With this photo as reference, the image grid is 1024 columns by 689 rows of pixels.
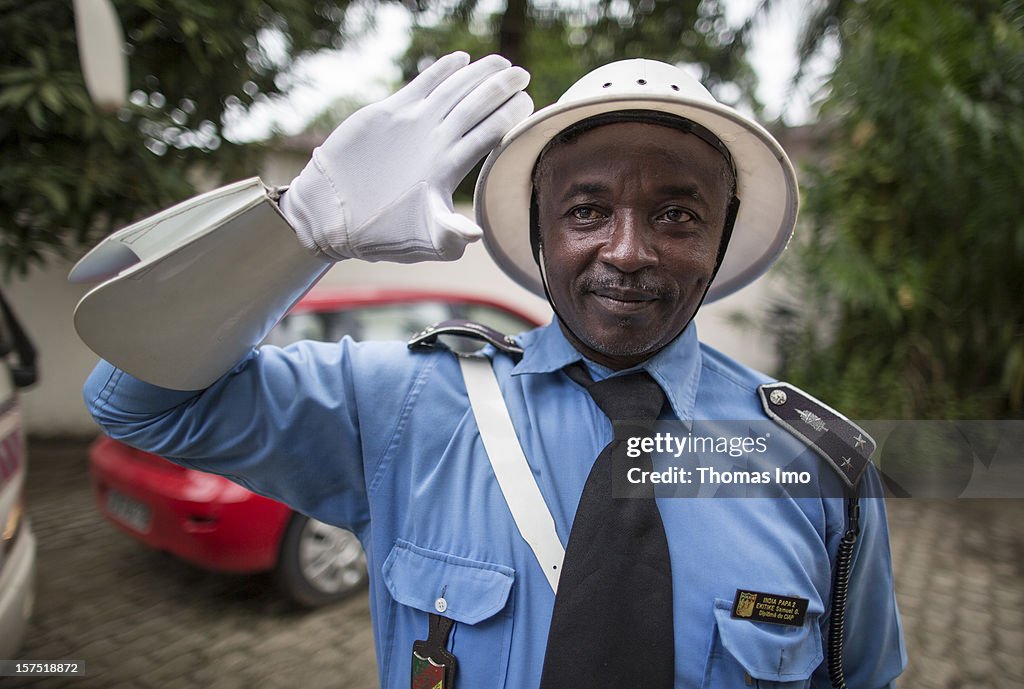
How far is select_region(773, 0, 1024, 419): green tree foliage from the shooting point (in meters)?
4.38

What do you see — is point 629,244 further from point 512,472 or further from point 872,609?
point 872,609

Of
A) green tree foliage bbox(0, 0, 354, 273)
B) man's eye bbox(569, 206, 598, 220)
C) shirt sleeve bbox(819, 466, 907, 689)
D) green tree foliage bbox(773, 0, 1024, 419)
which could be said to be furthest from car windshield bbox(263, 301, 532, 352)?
green tree foliage bbox(773, 0, 1024, 419)

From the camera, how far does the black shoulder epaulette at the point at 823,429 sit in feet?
4.18

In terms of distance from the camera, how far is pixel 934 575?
415 centimetres

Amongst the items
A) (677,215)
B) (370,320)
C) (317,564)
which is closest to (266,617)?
(317,564)

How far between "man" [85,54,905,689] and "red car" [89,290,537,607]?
5.64 feet

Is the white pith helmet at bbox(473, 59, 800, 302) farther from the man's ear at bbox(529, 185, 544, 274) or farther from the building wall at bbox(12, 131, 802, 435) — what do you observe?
the building wall at bbox(12, 131, 802, 435)

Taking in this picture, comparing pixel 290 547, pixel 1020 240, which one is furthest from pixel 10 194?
pixel 1020 240

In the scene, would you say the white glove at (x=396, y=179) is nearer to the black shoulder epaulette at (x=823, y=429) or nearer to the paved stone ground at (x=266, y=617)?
the black shoulder epaulette at (x=823, y=429)

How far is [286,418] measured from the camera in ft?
4.01

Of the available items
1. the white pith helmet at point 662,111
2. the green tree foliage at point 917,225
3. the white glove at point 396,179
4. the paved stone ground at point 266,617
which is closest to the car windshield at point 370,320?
the paved stone ground at point 266,617

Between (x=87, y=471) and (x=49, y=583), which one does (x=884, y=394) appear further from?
(x=87, y=471)

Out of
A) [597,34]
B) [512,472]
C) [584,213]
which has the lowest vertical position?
[512,472]

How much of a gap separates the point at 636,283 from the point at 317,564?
2.91 m
